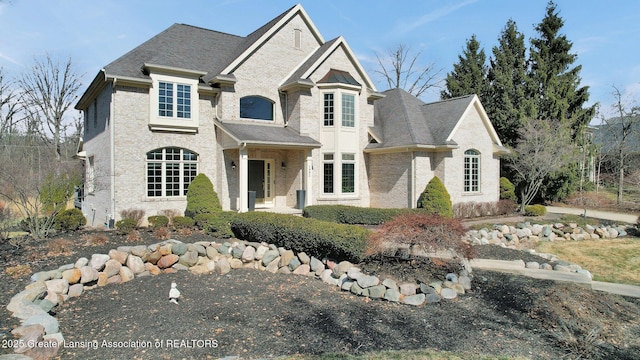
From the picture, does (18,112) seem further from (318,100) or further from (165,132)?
(318,100)

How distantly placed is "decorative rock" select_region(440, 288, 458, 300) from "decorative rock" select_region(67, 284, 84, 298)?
7.55 m

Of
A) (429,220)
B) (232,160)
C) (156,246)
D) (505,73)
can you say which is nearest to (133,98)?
(232,160)

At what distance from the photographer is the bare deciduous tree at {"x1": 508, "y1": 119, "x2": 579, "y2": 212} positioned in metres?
22.4

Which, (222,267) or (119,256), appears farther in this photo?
(222,267)

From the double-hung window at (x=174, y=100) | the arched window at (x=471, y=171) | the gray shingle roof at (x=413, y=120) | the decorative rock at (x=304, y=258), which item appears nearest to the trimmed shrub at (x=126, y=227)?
the double-hung window at (x=174, y=100)

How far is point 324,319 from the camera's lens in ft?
21.7

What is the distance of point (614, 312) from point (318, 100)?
14668 millimetres

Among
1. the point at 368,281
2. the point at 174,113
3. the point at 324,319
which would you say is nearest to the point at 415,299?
the point at 368,281

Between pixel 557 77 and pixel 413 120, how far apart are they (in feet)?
47.6

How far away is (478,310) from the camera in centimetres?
712

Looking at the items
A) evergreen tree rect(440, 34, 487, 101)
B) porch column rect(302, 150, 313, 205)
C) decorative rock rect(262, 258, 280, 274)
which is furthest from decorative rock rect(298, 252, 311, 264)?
evergreen tree rect(440, 34, 487, 101)

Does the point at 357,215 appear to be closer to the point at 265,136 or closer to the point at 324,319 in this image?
the point at 265,136

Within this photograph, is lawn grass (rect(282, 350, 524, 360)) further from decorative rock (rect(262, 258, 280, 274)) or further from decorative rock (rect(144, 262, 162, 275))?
decorative rock (rect(144, 262, 162, 275))

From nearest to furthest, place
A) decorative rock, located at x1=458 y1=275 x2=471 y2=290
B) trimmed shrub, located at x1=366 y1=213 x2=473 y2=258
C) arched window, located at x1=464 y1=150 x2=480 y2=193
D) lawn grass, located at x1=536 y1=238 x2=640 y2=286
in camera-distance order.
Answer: decorative rock, located at x1=458 y1=275 x2=471 y2=290, trimmed shrub, located at x1=366 y1=213 x2=473 y2=258, lawn grass, located at x1=536 y1=238 x2=640 y2=286, arched window, located at x1=464 y1=150 x2=480 y2=193
